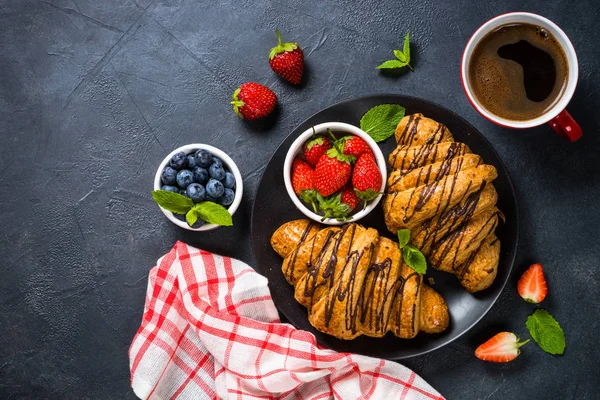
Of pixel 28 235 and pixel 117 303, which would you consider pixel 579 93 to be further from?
pixel 28 235

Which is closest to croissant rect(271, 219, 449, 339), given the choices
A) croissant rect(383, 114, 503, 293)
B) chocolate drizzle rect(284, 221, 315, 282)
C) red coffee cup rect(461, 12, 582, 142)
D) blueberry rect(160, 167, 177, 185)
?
chocolate drizzle rect(284, 221, 315, 282)

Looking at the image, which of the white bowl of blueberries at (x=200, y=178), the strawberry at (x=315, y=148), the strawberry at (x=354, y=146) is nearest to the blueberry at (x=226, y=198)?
the white bowl of blueberries at (x=200, y=178)

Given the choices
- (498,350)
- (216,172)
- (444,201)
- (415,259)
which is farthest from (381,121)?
(498,350)

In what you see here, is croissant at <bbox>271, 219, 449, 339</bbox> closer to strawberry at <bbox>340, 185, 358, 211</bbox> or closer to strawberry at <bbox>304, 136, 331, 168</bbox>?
strawberry at <bbox>340, 185, 358, 211</bbox>

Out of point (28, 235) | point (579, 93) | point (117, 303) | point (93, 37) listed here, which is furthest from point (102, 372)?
point (579, 93)

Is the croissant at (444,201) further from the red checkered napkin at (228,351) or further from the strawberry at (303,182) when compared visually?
the red checkered napkin at (228,351)
